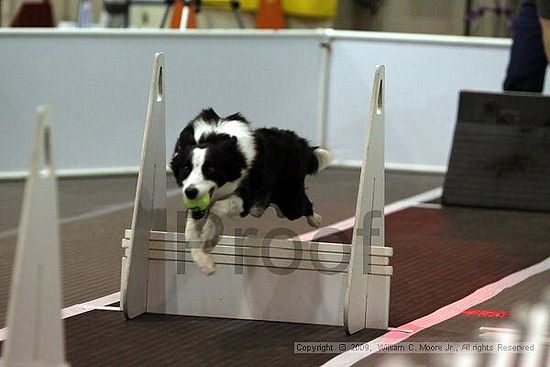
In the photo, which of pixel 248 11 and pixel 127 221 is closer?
pixel 127 221

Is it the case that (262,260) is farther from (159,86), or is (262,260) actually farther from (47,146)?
(47,146)

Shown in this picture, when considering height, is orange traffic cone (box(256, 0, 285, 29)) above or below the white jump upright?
above

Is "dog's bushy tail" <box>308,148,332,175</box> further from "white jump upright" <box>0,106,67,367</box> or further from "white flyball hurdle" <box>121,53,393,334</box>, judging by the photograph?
"white jump upright" <box>0,106,67,367</box>

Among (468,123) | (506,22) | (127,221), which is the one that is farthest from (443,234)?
(506,22)

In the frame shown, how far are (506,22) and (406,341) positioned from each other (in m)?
6.84

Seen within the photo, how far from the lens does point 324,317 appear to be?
12.6ft

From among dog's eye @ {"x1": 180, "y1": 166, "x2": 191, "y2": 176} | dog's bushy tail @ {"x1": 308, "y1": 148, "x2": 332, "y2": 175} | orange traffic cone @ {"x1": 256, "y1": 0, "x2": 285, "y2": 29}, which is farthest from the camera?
orange traffic cone @ {"x1": 256, "y1": 0, "x2": 285, "y2": 29}

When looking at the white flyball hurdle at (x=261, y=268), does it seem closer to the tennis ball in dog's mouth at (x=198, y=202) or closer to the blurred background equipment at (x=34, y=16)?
the tennis ball in dog's mouth at (x=198, y=202)

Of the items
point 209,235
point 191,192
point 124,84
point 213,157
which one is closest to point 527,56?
point 124,84

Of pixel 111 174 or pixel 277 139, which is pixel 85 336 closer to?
pixel 277 139

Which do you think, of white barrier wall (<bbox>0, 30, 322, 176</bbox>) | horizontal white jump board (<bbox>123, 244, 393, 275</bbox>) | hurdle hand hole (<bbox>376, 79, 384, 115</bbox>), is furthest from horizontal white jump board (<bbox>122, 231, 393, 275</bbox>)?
white barrier wall (<bbox>0, 30, 322, 176</bbox>)

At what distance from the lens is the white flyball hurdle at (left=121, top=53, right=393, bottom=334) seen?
3.71m

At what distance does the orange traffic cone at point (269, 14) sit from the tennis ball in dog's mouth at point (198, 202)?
222 inches

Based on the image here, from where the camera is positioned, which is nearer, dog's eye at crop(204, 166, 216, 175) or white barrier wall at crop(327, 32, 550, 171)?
dog's eye at crop(204, 166, 216, 175)
